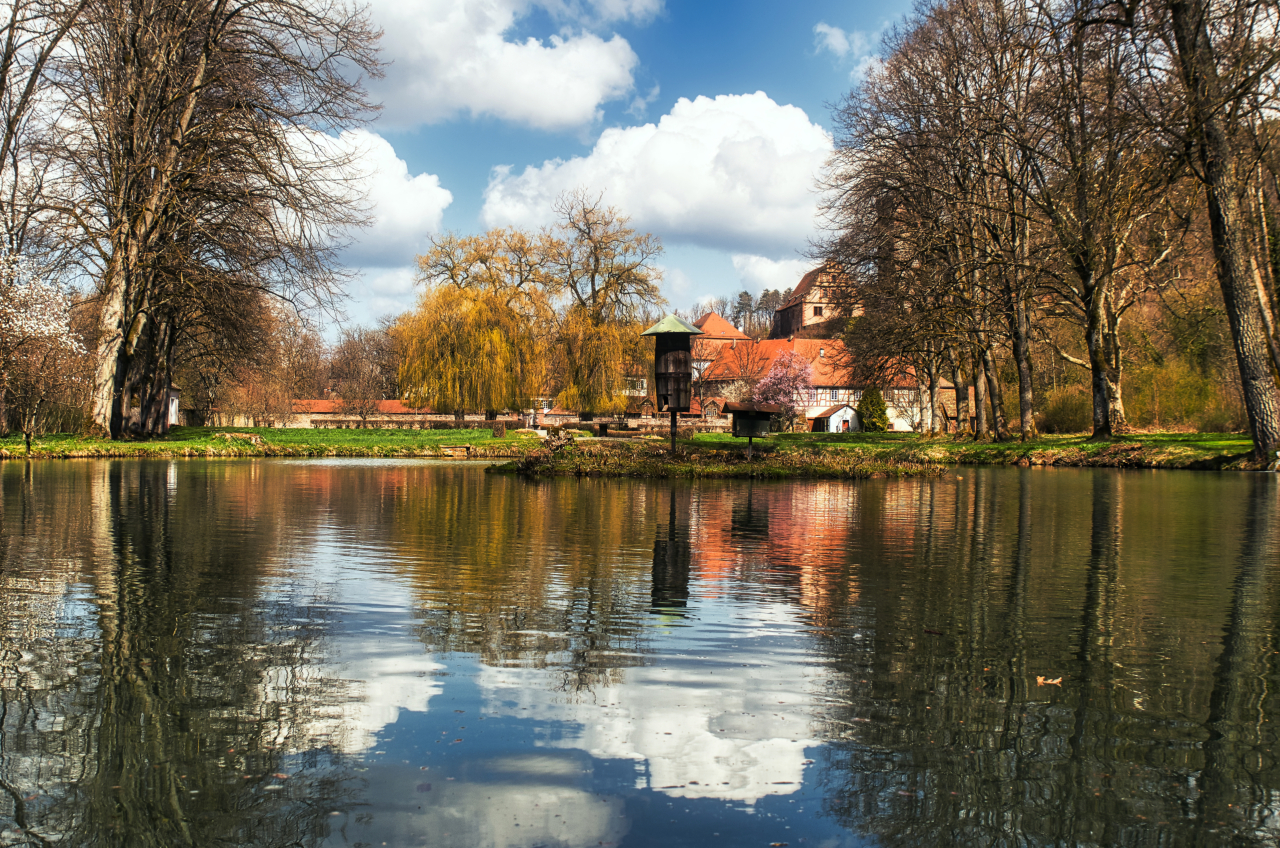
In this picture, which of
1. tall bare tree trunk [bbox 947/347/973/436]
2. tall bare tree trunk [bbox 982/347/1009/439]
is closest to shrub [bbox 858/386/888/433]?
tall bare tree trunk [bbox 947/347/973/436]

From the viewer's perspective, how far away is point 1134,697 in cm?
413

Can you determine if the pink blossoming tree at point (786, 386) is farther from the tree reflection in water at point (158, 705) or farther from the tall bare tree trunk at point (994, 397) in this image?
the tree reflection in water at point (158, 705)

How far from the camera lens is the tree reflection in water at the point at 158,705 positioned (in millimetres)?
2828

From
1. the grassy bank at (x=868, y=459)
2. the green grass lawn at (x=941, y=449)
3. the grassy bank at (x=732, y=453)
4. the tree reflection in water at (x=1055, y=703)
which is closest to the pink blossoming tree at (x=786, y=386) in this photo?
the grassy bank at (x=732, y=453)

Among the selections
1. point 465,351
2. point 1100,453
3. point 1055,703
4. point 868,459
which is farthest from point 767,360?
point 1055,703

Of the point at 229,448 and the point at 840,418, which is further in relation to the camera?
the point at 840,418

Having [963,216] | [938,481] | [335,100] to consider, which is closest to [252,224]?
[335,100]

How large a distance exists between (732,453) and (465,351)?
29.2 metres

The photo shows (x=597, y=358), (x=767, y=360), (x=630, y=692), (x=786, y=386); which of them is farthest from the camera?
(x=767, y=360)

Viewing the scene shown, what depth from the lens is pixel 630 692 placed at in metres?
4.12

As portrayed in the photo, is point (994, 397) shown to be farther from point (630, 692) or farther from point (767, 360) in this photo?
point (767, 360)

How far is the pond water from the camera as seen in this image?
288 cm

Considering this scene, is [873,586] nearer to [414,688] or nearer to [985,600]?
[985,600]

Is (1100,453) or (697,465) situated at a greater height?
(1100,453)
